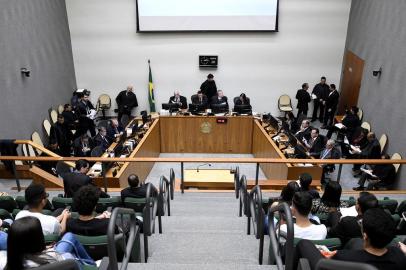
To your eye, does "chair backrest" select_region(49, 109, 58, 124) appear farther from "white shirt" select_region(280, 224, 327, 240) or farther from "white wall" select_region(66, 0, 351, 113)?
"white shirt" select_region(280, 224, 327, 240)

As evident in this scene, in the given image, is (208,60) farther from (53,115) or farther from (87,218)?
(87,218)

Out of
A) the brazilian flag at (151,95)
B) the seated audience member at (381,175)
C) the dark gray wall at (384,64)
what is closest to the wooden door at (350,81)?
the dark gray wall at (384,64)

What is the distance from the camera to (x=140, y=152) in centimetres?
888

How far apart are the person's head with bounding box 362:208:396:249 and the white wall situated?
434 inches

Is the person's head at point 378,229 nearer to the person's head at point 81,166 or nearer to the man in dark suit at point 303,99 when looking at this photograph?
the person's head at point 81,166

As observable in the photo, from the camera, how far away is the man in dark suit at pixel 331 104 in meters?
11.9

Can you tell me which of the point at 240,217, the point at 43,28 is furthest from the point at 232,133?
the point at 43,28

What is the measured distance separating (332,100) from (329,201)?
8747 millimetres

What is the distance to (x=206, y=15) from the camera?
39.8ft

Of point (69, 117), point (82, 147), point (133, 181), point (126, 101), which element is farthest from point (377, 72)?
point (69, 117)

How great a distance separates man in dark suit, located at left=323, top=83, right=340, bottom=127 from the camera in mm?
11945

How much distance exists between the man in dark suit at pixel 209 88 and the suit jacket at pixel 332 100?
12.3 feet

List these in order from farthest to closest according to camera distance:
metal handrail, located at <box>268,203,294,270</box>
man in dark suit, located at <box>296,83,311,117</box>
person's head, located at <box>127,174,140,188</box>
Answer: man in dark suit, located at <box>296,83,311,117</box> < person's head, located at <box>127,174,140,188</box> < metal handrail, located at <box>268,203,294,270</box>

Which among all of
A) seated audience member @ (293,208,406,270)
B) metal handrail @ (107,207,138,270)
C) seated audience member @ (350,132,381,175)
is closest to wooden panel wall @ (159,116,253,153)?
seated audience member @ (350,132,381,175)
